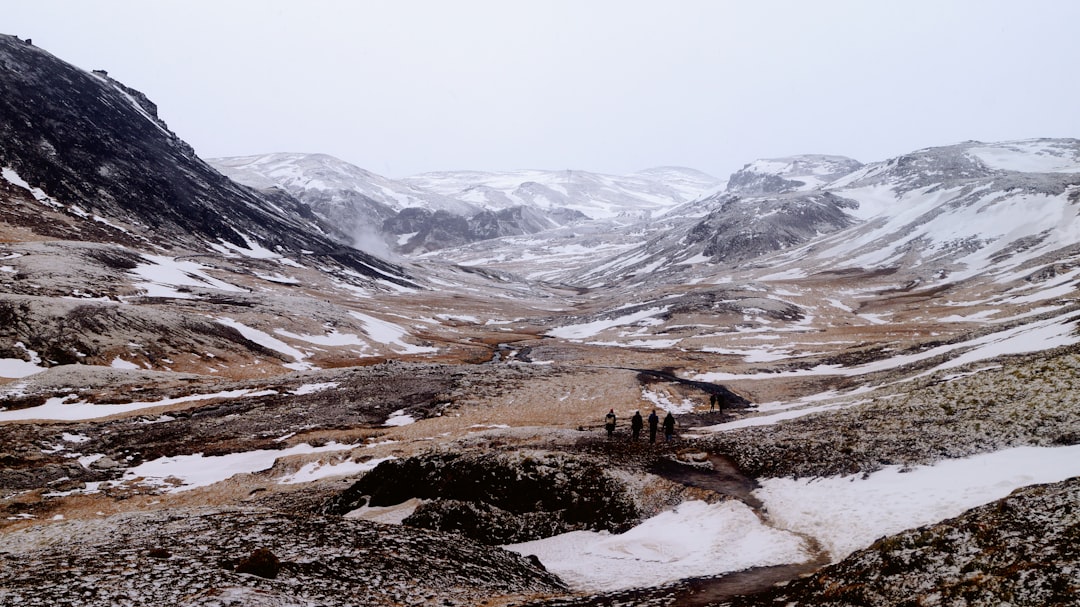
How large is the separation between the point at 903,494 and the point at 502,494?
12941 millimetres

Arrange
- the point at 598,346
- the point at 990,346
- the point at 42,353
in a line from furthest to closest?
1. the point at 598,346
2. the point at 42,353
3. the point at 990,346

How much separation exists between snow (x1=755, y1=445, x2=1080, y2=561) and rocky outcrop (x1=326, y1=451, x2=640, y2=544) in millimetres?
5632

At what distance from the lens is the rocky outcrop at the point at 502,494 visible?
19.8m

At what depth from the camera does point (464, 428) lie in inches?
1471

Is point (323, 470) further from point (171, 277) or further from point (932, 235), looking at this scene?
point (932, 235)

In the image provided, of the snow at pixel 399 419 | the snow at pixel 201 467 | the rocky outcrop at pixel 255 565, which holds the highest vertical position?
the rocky outcrop at pixel 255 565

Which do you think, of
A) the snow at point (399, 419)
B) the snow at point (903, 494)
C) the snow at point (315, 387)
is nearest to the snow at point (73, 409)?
the snow at point (315, 387)

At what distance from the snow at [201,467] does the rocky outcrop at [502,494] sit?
1017 centimetres

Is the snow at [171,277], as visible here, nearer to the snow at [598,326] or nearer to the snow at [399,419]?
the snow at [598,326]

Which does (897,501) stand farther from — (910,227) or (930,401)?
(910,227)

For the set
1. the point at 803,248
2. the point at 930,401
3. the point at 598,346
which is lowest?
the point at 598,346

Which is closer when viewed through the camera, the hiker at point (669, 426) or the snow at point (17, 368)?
the hiker at point (669, 426)

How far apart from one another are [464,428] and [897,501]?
25.3 meters

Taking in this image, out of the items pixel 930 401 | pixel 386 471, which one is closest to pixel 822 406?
pixel 930 401
